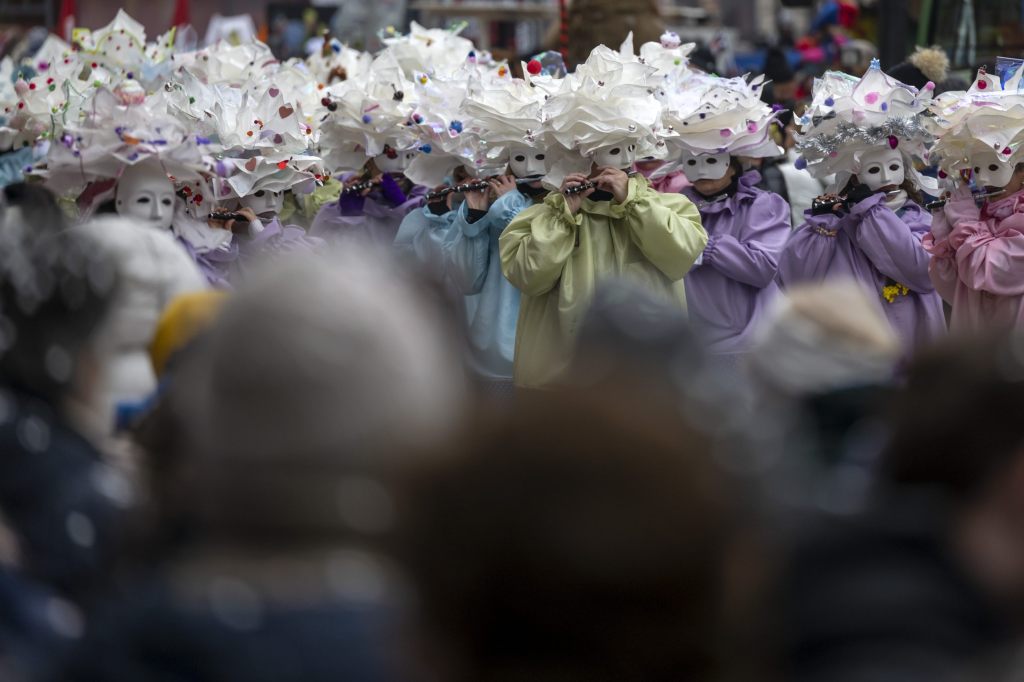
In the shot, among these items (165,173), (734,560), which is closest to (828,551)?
(734,560)

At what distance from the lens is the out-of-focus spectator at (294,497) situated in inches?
74.5

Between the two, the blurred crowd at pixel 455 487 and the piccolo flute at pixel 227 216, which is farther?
the piccolo flute at pixel 227 216

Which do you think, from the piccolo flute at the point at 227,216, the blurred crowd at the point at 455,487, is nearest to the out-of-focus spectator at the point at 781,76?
the piccolo flute at the point at 227,216

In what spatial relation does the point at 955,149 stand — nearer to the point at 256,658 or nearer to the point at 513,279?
the point at 513,279

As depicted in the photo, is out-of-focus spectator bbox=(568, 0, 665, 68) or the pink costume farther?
out-of-focus spectator bbox=(568, 0, 665, 68)

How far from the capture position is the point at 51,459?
2.69 metres

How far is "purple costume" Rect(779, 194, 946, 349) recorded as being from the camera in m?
6.34

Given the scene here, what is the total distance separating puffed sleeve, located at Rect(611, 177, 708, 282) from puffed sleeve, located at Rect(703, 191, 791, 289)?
0.26 m

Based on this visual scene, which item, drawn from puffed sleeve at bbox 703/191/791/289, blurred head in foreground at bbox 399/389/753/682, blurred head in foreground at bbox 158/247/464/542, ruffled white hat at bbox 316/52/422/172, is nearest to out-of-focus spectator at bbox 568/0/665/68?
ruffled white hat at bbox 316/52/422/172

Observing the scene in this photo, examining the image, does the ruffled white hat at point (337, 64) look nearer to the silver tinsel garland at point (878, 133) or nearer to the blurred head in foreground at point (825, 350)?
the silver tinsel garland at point (878, 133)

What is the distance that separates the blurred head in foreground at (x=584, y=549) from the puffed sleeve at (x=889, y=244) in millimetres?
4710

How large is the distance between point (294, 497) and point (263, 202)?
5.13 metres

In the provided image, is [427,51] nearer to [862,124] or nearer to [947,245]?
[862,124]

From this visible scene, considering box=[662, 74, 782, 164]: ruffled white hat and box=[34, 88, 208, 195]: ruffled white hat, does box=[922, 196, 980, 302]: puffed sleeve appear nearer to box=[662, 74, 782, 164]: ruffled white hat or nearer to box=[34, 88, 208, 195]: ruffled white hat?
box=[662, 74, 782, 164]: ruffled white hat
